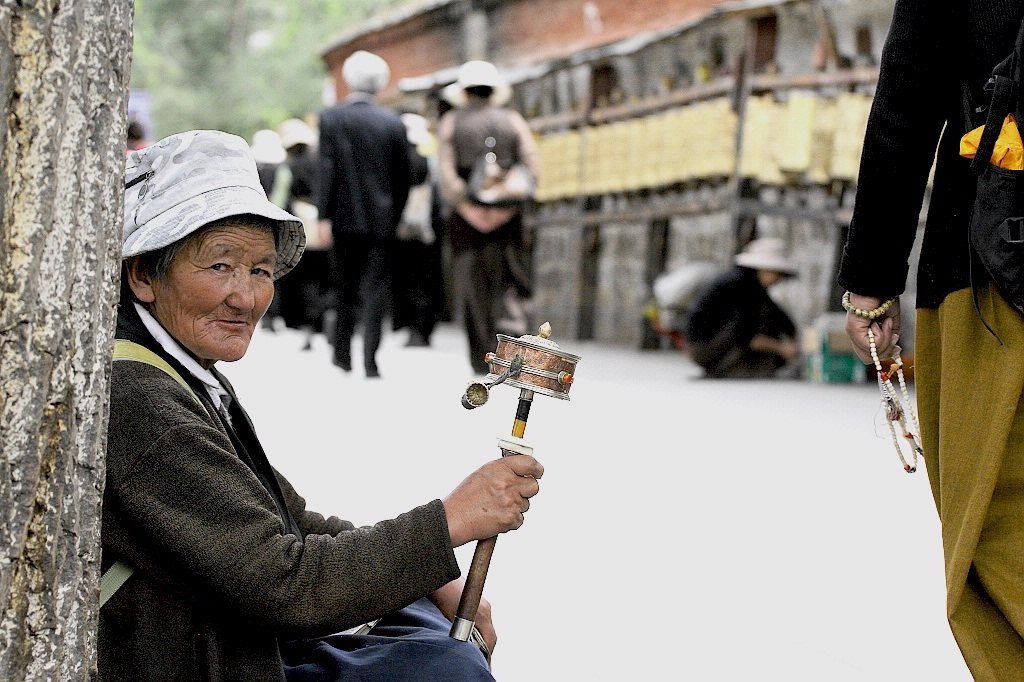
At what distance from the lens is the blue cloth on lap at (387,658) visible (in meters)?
2.57

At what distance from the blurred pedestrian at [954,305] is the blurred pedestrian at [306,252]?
37.0 ft

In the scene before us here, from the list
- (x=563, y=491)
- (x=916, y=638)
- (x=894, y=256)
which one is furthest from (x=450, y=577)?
(x=563, y=491)

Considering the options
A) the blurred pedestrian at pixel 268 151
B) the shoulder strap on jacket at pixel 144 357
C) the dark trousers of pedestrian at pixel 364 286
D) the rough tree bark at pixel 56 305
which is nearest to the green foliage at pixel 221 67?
the blurred pedestrian at pixel 268 151

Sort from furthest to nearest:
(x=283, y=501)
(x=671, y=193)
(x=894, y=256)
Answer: (x=671, y=193) < (x=894, y=256) < (x=283, y=501)

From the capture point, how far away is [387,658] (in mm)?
2617

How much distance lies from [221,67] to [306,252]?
30.4 m

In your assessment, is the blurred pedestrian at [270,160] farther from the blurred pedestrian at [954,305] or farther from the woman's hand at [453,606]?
the blurred pedestrian at [954,305]

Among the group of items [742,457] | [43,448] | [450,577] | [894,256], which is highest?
[894,256]

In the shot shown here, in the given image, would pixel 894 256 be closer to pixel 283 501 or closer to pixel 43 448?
pixel 283 501

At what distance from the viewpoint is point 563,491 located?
252 inches

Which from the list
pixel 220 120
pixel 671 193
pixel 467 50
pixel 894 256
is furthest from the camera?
pixel 220 120

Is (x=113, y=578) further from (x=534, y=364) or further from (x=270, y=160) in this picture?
(x=270, y=160)

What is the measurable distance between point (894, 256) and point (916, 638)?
1.66m

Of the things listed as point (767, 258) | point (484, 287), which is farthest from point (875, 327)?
point (767, 258)
